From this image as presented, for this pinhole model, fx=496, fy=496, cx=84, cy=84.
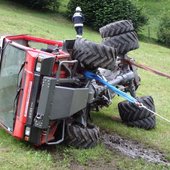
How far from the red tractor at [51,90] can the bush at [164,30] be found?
19587mm

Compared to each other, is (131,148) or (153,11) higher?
(131,148)

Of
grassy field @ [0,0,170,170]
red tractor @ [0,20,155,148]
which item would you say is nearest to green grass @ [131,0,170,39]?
grassy field @ [0,0,170,170]

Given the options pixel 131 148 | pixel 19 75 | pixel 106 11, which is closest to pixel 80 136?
pixel 131 148

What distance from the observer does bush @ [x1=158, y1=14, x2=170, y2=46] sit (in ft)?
84.7

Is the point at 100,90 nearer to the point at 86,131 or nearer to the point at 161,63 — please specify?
the point at 86,131

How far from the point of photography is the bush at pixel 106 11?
24.0 metres

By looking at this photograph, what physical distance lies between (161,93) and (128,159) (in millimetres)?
5342

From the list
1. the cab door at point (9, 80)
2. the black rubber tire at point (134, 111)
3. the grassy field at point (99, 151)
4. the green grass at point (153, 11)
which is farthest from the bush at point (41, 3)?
the cab door at point (9, 80)

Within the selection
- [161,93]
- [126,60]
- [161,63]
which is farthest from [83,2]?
[126,60]

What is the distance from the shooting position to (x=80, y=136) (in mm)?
6137

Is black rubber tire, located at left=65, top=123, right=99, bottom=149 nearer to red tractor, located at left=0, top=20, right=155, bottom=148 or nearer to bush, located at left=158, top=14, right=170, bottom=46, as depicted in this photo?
red tractor, located at left=0, top=20, right=155, bottom=148

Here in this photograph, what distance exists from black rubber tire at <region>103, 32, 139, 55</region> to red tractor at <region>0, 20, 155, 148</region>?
2.57 feet

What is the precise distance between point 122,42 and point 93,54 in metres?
1.24

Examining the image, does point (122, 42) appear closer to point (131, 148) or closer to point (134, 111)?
point (134, 111)
